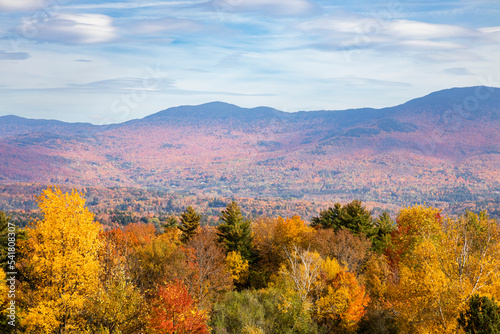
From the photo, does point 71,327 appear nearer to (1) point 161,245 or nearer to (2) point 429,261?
(2) point 429,261

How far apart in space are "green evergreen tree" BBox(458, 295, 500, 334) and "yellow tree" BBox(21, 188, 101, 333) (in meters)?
23.5

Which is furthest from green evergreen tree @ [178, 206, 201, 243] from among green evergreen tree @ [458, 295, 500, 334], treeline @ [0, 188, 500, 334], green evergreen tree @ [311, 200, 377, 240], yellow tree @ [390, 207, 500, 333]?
green evergreen tree @ [458, 295, 500, 334]

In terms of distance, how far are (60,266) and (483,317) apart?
1010 inches

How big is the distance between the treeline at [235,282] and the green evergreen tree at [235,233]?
203 centimetres

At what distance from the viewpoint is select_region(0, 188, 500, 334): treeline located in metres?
27.9

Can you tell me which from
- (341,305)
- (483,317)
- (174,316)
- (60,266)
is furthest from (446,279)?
(60,266)

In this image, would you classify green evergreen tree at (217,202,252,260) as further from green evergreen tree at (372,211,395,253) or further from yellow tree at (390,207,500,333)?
yellow tree at (390,207,500,333)

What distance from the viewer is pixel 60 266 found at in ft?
91.4

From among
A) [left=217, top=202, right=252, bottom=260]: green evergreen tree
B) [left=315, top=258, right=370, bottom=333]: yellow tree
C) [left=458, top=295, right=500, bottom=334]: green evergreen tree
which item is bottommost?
[left=315, top=258, right=370, bottom=333]: yellow tree

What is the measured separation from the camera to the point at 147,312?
29.0m

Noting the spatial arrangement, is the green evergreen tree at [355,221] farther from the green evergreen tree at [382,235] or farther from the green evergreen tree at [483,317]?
the green evergreen tree at [483,317]

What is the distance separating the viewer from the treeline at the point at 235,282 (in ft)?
91.5

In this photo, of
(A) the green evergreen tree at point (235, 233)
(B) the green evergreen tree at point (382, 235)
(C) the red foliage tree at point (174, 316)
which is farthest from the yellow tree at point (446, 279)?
(A) the green evergreen tree at point (235, 233)

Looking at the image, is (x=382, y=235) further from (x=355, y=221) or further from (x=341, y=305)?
(x=341, y=305)
